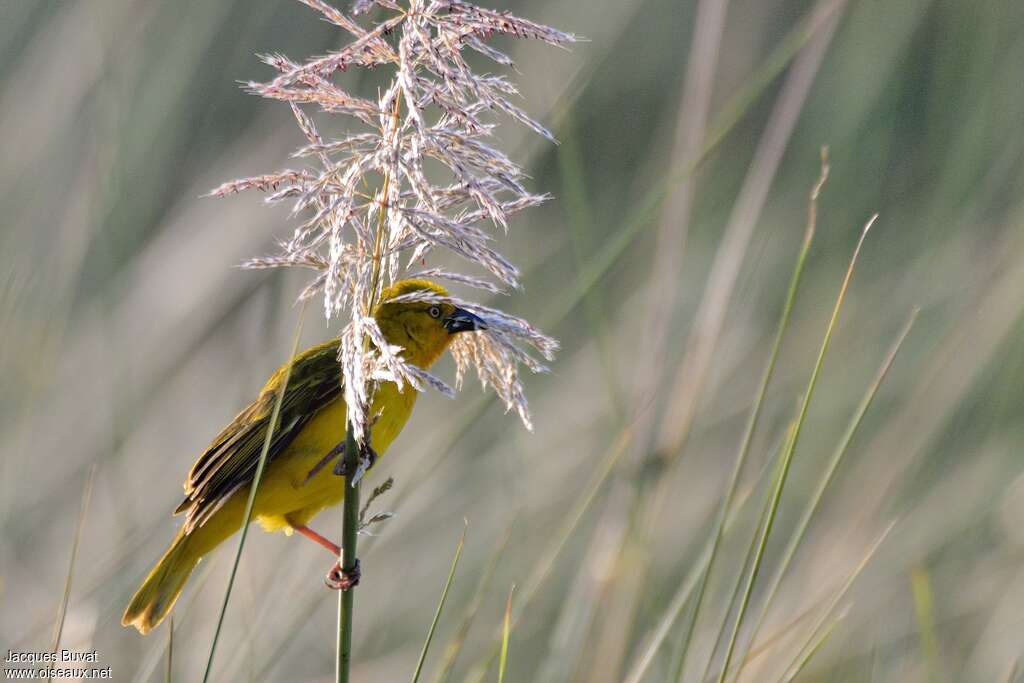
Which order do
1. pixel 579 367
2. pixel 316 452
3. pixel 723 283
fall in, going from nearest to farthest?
pixel 723 283, pixel 316 452, pixel 579 367

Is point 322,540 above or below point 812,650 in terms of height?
below

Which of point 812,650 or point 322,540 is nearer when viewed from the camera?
point 812,650

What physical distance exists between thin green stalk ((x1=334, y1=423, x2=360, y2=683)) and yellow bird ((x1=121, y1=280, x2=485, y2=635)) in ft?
3.36

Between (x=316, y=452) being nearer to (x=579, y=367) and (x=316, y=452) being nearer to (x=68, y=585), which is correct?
(x=68, y=585)

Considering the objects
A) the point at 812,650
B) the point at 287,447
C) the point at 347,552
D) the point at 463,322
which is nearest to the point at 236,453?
the point at 287,447

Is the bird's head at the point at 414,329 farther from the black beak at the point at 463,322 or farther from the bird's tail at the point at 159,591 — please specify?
the bird's tail at the point at 159,591

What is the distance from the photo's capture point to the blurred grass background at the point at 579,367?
2795mm

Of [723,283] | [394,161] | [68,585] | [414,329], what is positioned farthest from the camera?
[414,329]

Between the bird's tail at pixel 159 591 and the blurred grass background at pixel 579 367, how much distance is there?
0.09m

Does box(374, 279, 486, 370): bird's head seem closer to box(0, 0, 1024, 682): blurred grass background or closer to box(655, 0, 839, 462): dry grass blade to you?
box(0, 0, 1024, 682): blurred grass background

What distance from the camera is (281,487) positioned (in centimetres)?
312

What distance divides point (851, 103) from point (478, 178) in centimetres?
227

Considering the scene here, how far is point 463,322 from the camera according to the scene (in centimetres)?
219

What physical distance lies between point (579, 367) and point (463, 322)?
7.55 feet
